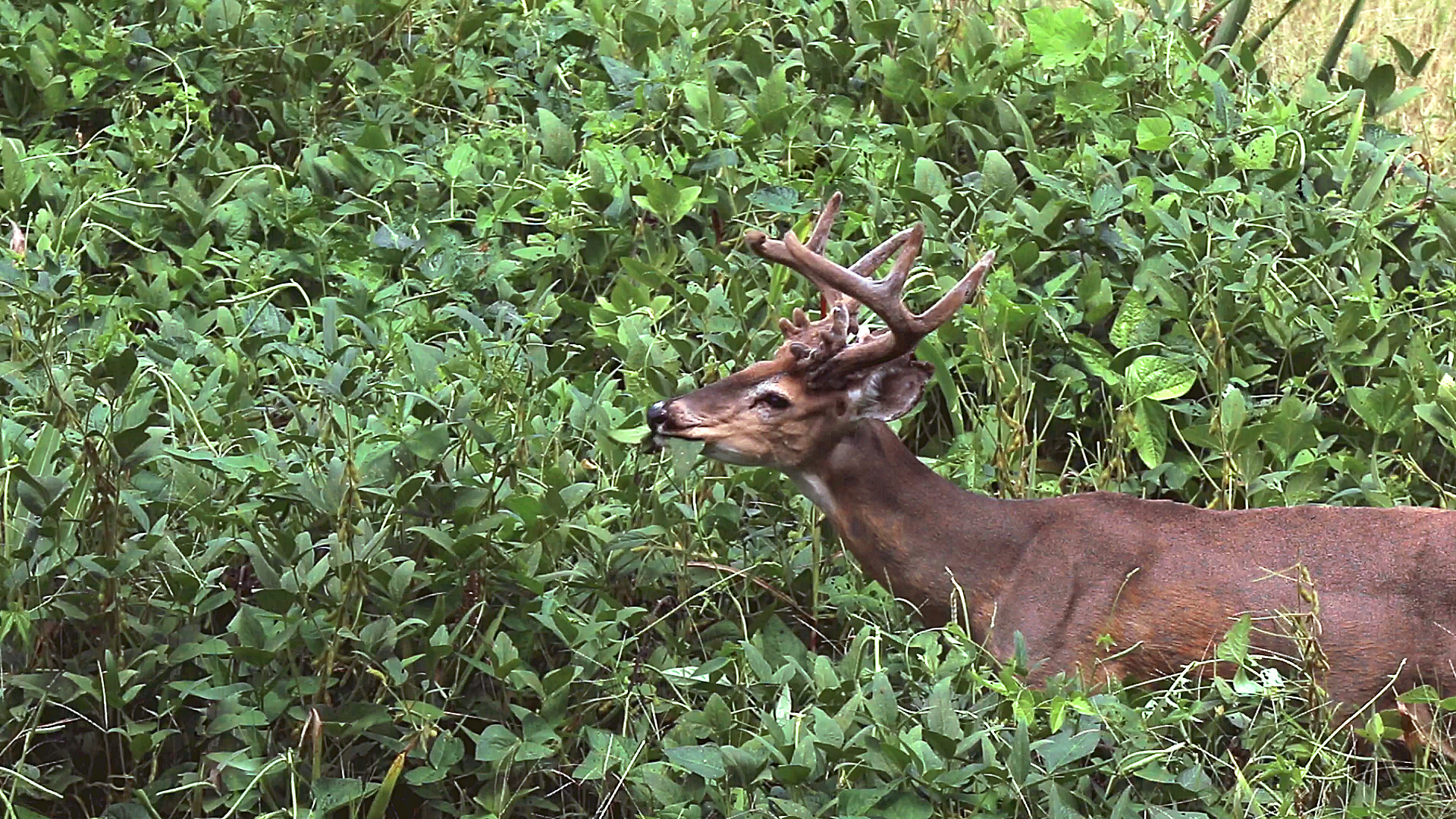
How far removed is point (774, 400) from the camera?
4715 mm

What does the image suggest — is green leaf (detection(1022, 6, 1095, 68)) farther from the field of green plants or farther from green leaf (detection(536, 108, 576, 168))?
green leaf (detection(536, 108, 576, 168))

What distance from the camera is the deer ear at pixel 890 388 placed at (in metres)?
4.74

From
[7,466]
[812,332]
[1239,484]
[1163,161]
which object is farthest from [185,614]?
[1163,161]

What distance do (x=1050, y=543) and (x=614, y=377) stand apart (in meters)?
1.67

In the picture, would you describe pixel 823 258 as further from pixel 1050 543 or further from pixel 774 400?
pixel 1050 543

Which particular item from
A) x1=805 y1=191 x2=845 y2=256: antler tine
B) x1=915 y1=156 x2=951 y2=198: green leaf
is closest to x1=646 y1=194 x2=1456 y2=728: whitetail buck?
x1=805 y1=191 x2=845 y2=256: antler tine

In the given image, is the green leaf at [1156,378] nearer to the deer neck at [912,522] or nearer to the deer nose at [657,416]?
the deer neck at [912,522]

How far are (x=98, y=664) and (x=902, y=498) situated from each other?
5.84 ft

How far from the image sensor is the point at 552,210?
20.7 ft

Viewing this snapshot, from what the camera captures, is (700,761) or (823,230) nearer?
(700,761)

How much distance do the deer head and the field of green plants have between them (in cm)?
28

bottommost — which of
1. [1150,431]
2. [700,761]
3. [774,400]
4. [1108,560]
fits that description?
[1150,431]

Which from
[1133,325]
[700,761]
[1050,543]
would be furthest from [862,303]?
[1133,325]

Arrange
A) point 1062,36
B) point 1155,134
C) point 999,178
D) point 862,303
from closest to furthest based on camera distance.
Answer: point 862,303 < point 999,178 < point 1155,134 < point 1062,36
